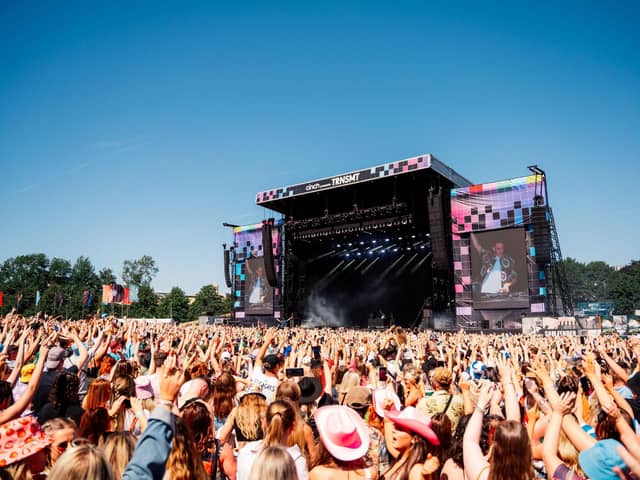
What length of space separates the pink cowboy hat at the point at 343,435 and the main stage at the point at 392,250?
2125 centimetres

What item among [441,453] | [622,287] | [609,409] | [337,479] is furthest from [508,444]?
[622,287]

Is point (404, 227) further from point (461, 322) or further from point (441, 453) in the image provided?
point (441, 453)

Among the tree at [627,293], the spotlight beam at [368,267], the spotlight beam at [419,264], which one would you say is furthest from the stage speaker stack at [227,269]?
the tree at [627,293]

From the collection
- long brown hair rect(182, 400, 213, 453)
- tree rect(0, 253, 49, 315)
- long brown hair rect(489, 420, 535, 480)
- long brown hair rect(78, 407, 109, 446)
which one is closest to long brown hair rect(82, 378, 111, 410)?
long brown hair rect(78, 407, 109, 446)

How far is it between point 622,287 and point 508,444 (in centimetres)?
9895

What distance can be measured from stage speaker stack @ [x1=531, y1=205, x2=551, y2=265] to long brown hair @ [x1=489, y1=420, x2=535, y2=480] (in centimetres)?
2129

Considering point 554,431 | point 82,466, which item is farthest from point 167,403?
point 554,431

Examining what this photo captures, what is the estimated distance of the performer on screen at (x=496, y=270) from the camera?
22.7 meters

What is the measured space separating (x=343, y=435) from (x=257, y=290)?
30.8m

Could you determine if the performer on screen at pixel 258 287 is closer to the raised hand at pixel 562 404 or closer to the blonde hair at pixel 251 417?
the blonde hair at pixel 251 417

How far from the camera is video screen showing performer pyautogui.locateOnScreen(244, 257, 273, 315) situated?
32094 mm

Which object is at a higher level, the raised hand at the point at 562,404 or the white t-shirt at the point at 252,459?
the raised hand at the point at 562,404

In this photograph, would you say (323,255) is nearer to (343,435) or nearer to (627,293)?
(343,435)

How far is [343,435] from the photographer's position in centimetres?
251
